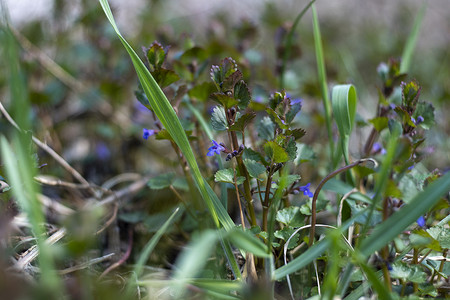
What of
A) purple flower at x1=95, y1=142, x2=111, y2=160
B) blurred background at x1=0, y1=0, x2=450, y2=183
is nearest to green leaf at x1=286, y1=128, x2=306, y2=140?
blurred background at x1=0, y1=0, x2=450, y2=183

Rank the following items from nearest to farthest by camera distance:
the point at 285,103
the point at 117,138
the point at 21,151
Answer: the point at 21,151 → the point at 285,103 → the point at 117,138

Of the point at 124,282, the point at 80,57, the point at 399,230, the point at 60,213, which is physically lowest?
the point at 124,282

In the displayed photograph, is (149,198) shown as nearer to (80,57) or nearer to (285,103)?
(285,103)

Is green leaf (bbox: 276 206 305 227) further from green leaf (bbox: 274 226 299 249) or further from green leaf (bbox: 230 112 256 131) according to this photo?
green leaf (bbox: 230 112 256 131)

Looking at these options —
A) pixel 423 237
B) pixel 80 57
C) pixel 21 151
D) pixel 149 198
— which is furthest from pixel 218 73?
pixel 80 57

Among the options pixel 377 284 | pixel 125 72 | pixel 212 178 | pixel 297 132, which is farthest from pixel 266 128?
pixel 125 72
